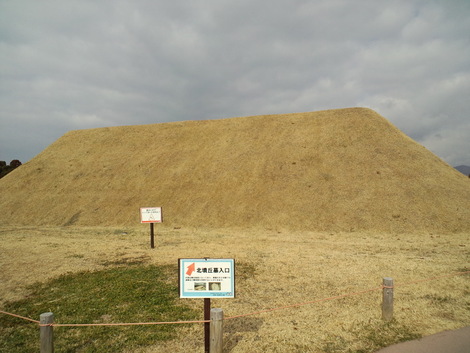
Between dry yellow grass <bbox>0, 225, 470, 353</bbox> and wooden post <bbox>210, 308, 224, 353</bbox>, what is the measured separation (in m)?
0.81

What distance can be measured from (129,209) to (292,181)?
16.6m

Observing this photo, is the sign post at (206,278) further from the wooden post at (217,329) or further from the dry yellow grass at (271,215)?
the dry yellow grass at (271,215)

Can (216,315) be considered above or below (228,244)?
above

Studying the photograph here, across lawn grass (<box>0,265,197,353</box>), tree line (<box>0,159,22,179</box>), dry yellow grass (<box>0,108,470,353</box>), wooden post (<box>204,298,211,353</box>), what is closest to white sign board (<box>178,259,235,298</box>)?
wooden post (<box>204,298,211,353</box>)

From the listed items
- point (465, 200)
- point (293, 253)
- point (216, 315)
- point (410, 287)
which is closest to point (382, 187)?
point (465, 200)

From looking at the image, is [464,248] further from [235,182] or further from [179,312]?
[235,182]

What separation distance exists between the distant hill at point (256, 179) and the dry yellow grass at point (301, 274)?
4.56m

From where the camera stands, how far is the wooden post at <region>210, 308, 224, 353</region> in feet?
18.0

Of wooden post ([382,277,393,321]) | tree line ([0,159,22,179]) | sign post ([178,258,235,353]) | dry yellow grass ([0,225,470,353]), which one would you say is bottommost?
dry yellow grass ([0,225,470,353])

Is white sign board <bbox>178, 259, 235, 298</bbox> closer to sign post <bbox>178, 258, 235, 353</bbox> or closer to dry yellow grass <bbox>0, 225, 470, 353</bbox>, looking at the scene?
sign post <bbox>178, 258, 235, 353</bbox>

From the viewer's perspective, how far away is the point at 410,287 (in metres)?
9.84

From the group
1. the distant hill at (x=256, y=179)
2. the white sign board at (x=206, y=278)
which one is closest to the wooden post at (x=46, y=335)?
the white sign board at (x=206, y=278)

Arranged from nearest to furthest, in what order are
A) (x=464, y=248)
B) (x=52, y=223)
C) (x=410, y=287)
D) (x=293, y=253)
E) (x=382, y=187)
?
(x=410, y=287), (x=293, y=253), (x=464, y=248), (x=382, y=187), (x=52, y=223)

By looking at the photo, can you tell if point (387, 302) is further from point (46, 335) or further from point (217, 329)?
point (46, 335)
